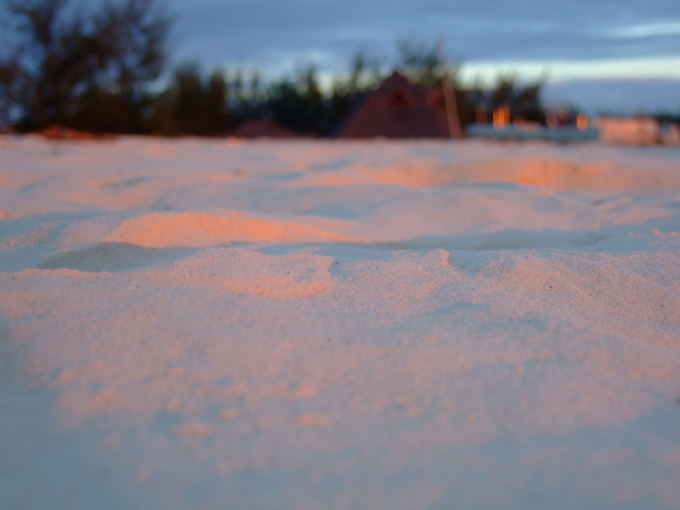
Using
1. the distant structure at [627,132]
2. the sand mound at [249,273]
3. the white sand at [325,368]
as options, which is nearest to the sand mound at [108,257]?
the white sand at [325,368]

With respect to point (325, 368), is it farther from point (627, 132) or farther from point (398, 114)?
point (627, 132)

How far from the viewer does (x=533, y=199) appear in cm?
280

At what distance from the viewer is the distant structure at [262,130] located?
12.4 m

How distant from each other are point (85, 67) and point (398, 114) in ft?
17.4

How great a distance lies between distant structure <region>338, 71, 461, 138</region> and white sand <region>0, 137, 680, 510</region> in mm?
7793

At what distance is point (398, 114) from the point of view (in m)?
9.82

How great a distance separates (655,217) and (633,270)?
1061 mm

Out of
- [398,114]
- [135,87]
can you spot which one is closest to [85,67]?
[135,87]

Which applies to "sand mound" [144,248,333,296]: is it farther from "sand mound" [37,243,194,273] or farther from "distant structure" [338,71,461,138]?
"distant structure" [338,71,461,138]

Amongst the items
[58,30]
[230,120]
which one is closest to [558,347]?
[58,30]

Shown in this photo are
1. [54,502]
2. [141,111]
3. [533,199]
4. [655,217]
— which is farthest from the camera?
[141,111]

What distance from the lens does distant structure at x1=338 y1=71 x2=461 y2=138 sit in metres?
9.73

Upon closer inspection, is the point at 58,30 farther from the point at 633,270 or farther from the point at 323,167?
the point at 633,270

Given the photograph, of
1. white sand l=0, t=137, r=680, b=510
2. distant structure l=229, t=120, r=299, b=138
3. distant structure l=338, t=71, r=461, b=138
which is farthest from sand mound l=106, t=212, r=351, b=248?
distant structure l=229, t=120, r=299, b=138
